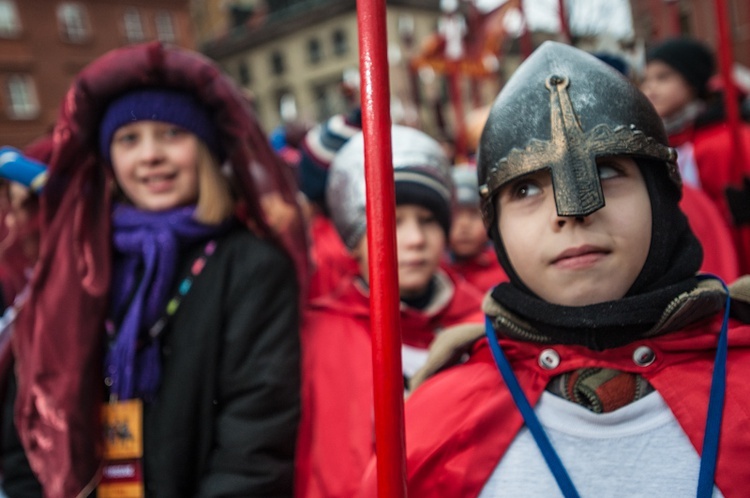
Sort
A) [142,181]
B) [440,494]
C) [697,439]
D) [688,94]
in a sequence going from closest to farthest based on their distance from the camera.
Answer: [697,439] → [440,494] → [142,181] → [688,94]

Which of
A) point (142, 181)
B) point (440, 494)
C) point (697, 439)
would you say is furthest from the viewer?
point (142, 181)

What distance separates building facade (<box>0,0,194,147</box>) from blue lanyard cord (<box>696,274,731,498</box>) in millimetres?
23946

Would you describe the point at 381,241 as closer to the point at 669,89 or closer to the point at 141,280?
the point at 141,280

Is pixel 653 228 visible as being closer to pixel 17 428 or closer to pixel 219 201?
pixel 219 201

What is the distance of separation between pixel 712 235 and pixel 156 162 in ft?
5.84

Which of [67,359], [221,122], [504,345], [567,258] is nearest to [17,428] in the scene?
[67,359]

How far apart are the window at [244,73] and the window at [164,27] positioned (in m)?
8.36

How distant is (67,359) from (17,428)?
265mm

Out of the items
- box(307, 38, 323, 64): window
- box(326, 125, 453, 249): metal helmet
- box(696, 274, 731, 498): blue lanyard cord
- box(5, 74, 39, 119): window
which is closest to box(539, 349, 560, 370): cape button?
box(696, 274, 731, 498): blue lanyard cord

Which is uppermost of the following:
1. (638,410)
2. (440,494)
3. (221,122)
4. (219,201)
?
(221,122)

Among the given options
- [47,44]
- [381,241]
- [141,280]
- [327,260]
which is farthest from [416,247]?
[47,44]

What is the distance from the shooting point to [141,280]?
176cm

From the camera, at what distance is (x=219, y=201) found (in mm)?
1854

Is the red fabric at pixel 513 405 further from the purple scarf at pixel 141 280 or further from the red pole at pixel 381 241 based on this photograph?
the purple scarf at pixel 141 280
